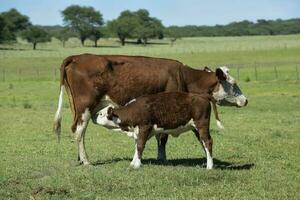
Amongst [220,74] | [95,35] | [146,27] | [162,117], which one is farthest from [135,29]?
[162,117]

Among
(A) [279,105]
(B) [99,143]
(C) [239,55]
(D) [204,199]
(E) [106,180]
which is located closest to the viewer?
(D) [204,199]

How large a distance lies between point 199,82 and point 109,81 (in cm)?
221

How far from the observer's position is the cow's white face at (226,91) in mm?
13434

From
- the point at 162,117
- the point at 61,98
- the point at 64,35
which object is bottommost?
the point at 64,35

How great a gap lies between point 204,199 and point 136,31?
492 feet

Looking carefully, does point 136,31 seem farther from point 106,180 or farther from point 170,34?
point 106,180

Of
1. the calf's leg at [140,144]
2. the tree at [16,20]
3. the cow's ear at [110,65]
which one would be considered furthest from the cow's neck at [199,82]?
the tree at [16,20]

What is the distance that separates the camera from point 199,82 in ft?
44.6

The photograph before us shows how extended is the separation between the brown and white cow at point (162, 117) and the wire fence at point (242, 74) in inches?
1516

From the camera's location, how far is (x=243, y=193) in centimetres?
981

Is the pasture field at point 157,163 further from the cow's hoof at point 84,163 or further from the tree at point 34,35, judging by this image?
the tree at point 34,35

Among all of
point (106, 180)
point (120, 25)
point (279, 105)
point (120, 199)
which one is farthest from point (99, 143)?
point (120, 25)

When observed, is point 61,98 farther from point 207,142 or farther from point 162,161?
point 207,142

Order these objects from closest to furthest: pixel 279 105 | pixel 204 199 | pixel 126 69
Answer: pixel 204 199
pixel 126 69
pixel 279 105
